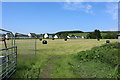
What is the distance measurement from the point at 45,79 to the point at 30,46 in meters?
14.1

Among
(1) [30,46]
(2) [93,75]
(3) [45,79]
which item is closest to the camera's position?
(3) [45,79]

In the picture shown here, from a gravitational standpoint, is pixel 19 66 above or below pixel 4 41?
below

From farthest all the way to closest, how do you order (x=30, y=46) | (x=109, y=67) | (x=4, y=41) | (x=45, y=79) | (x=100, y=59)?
1. (x=30, y=46)
2. (x=100, y=59)
3. (x=109, y=67)
4. (x=4, y=41)
5. (x=45, y=79)

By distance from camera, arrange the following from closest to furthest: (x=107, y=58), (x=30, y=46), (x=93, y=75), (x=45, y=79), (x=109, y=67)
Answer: (x=45, y=79) < (x=93, y=75) < (x=109, y=67) < (x=107, y=58) < (x=30, y=46)

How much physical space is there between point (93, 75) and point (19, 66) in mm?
4069

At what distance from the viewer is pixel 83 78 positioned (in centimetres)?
687

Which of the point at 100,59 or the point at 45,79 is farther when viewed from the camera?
the point at 100,59

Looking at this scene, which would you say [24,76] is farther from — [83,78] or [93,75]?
[93,75]

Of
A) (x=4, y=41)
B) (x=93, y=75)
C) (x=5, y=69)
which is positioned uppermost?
(x=4, y=41)

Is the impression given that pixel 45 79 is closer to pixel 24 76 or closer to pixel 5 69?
pixel 24 76

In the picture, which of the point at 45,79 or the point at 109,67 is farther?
the point at 109,67

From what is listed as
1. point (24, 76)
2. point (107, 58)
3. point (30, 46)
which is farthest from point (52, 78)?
point (30, 46)

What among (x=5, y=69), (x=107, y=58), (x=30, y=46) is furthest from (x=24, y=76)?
(x=30, y=46)

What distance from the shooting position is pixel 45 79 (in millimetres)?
6504
